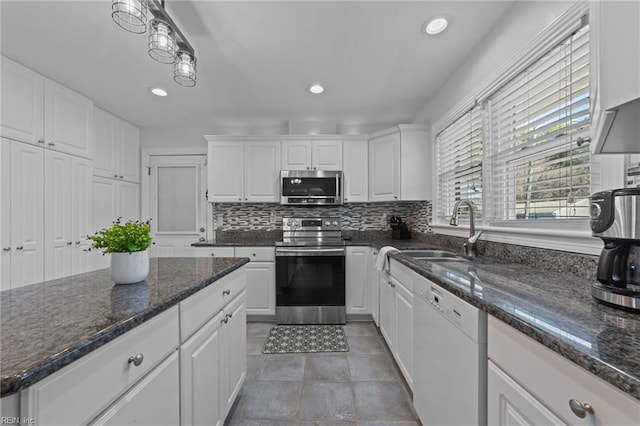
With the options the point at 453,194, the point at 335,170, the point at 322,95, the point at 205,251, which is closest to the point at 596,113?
the point at 453,194

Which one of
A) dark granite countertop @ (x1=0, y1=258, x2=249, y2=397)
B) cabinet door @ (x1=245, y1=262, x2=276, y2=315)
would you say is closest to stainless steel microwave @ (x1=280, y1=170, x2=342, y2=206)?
cabinet door @ (x1=245, y1=262, x2=276, y2=315)

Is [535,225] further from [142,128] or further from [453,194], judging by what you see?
[142,128]

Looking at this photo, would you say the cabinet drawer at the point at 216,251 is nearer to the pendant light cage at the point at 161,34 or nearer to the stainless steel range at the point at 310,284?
the stainless steel range at the point at 310,284

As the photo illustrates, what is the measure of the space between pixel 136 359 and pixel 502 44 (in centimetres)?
248

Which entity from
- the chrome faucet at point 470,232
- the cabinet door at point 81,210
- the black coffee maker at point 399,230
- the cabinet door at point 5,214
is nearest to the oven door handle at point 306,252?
the black coffee maker at point 399,230

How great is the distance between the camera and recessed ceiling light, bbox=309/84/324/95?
2.57 meters

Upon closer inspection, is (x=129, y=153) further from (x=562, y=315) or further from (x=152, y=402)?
(x=562, y=315)

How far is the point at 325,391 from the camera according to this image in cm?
179

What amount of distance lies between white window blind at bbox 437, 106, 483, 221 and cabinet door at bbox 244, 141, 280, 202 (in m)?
1.90

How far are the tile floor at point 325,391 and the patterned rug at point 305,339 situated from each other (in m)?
0.08

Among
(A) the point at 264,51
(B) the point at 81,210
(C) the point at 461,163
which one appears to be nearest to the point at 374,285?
(C) the point at 461,163

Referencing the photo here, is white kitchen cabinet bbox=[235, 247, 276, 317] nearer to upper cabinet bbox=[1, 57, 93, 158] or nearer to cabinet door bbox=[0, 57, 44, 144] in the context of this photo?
upper cabinet bbox=[1, 57, 93, 158]

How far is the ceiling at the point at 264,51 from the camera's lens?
1.65m

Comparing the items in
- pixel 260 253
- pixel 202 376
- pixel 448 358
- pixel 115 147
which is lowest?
pixel 202 376
